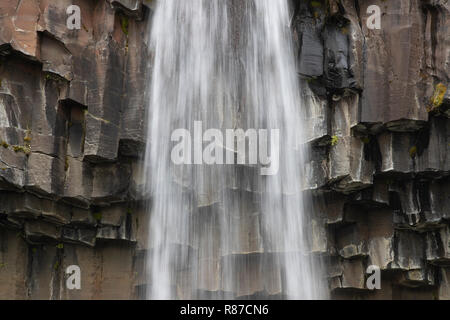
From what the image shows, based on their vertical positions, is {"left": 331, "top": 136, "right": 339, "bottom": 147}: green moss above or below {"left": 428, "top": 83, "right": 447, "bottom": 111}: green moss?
below

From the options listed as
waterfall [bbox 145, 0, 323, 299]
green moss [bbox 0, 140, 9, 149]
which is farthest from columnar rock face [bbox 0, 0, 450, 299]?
waterfall [bbox 145, 0, 323, 299]

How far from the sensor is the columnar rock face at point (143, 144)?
11.2 m

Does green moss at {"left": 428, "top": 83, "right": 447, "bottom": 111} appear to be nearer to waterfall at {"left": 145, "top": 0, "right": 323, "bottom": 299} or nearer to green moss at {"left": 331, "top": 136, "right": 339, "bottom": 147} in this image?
green moss at {"left": 331, "top": 136, "right": 339, "bottom": 147}

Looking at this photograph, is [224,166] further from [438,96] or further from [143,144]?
[438,96]

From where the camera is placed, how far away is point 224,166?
11531 millimetres

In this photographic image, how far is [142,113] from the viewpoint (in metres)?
11.8

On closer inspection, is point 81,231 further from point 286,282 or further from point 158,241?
point 286,282

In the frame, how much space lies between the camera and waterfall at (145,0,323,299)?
A: 11.6 metres

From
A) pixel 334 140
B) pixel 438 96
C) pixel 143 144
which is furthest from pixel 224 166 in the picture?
pixel 438 96

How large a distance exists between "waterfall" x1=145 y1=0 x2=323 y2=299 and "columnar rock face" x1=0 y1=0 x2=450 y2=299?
225 mm

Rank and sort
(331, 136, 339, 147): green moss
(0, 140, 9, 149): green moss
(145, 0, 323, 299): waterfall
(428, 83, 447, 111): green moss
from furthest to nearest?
1. (331, 136, 339, 147): green moss
2. (145, 0, 323, 299): waterfall
3. (428, 83, 447, 111): green moss
4. (0, 140, 9, 149): green moss
